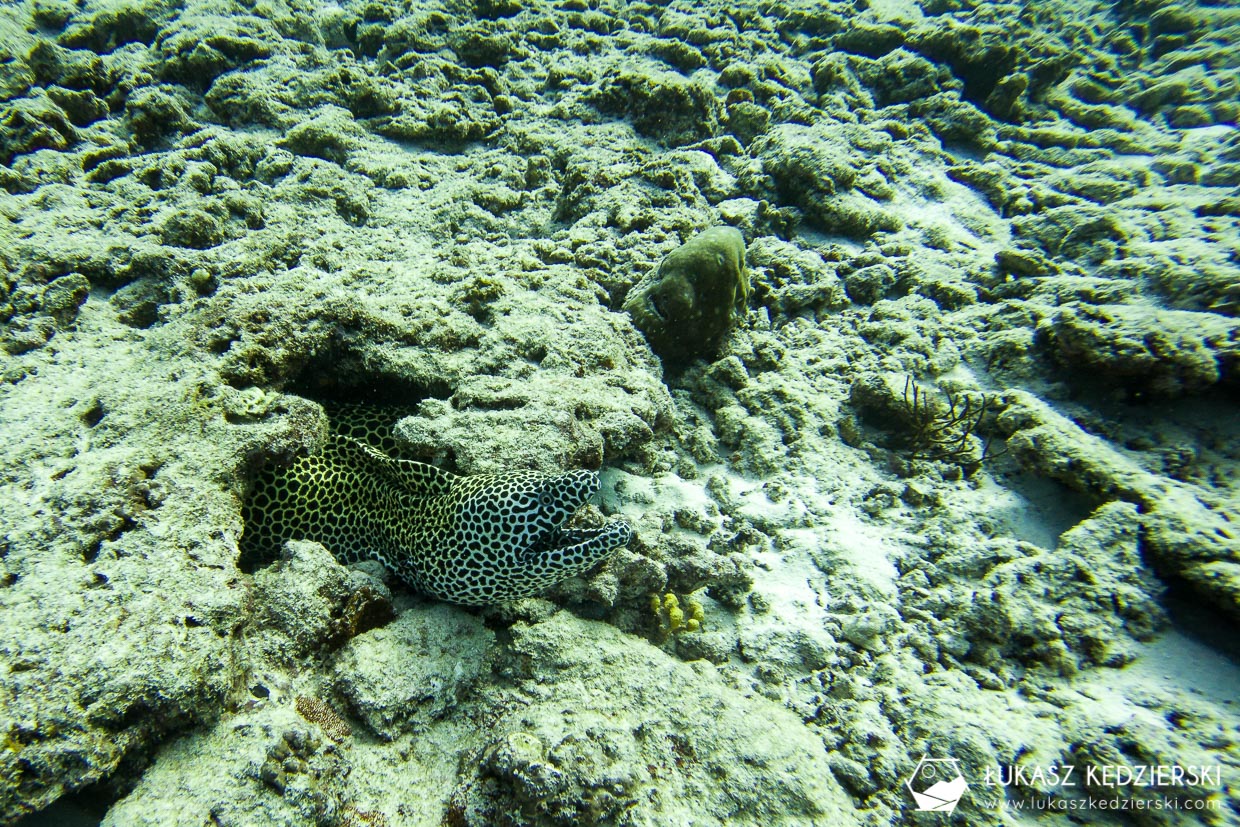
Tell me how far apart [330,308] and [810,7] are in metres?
8.26

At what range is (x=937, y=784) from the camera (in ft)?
6.42

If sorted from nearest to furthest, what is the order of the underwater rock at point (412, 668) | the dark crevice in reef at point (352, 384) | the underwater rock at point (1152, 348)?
1. the underwater rock at point (412, 668)
2. the underwater rock at point (1152, 348)
3. the dark crevice in reef at point (352, 384)

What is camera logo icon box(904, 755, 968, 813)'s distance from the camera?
1916 mm

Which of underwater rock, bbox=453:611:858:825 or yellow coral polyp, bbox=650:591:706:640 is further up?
yellow coral polyp, bbox=650:591:706:640

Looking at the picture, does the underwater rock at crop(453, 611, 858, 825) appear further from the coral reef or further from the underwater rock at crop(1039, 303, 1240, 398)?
the underwater rock at crop(1039, 303, 1240, 398)

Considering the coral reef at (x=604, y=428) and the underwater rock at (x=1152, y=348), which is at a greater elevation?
the underwater rock at (x=1152, y=348)

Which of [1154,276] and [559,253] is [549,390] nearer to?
[559,253]

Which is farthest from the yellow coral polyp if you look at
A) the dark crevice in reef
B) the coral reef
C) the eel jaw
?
the dark crevice in reef

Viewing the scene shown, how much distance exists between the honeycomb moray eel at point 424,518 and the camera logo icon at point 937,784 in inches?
57.4

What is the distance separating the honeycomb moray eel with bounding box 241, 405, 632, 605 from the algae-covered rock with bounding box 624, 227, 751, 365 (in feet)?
4.80

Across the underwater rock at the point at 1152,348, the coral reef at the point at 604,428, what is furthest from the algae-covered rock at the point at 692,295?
the underwater rock at the point at 1152,348

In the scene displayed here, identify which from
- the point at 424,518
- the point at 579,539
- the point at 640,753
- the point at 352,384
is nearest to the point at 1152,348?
the point at 579,539

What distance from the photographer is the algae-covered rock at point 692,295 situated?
3.52 metres

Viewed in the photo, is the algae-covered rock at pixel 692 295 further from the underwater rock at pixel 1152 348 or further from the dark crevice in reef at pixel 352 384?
the underwater rock at pixel 1152 348
